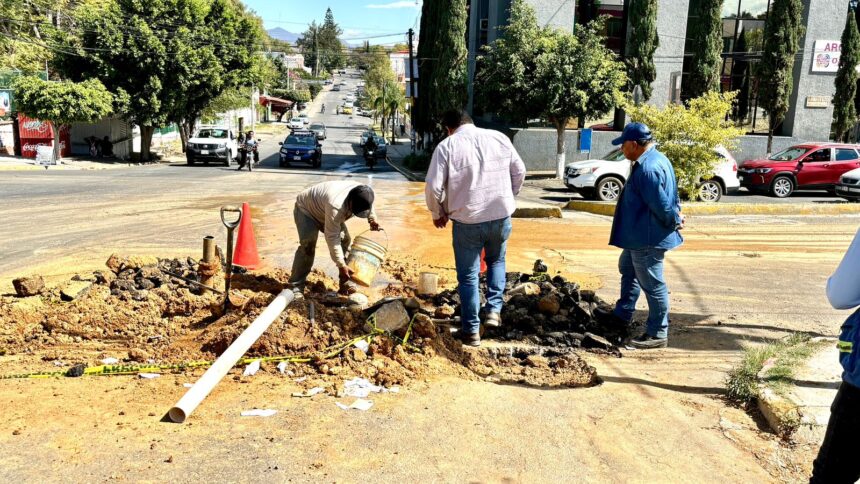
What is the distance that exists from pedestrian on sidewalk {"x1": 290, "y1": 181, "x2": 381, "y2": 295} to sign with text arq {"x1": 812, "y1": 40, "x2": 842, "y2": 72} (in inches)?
1133

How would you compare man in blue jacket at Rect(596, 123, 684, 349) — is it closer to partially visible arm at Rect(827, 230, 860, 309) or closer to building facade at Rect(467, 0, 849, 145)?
partially visible arm at Rect(827, 230, 860, 309)

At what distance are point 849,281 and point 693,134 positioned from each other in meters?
14.2

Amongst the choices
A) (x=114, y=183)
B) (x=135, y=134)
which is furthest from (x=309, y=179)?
(x=135, y=134)

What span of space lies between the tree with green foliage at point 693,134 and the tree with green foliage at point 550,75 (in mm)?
7879

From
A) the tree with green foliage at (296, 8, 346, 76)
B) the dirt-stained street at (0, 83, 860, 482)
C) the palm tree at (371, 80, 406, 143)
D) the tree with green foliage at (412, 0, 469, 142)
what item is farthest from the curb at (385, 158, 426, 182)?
the tree with green foliage at (296, 8, 346, 76)

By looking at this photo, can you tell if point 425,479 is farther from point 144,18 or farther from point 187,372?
point 144,18

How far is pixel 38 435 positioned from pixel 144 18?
32.1 m

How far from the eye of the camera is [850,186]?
61.8 feet

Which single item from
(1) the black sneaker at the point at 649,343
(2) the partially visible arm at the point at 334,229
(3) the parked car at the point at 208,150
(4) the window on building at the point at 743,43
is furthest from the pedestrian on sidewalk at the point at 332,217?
(4) the window on building at the point at 743,43

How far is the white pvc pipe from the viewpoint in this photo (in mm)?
4055

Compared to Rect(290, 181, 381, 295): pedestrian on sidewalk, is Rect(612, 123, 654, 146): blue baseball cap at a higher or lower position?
higher

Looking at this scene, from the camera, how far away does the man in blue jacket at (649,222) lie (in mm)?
5578

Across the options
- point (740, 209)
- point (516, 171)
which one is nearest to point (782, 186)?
point (740, 209)

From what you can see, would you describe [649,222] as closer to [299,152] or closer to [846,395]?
[846,395]
